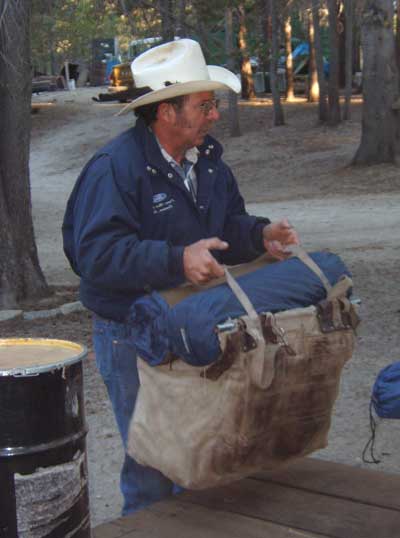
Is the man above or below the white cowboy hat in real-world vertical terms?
below

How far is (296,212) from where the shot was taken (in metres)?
16.8

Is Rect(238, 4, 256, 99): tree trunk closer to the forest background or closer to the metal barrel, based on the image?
the forest background

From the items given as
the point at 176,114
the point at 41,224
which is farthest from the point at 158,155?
the point at 41,224

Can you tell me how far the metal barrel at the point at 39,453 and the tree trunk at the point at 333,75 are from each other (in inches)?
1015

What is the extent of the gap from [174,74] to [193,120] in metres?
0.18

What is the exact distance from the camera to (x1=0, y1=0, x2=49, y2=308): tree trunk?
8828 millimetres

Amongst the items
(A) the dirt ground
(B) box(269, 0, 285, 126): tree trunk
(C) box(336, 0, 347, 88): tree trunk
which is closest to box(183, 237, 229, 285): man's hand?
(A) the dirt ground

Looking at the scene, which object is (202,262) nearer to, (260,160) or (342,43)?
(260,160)

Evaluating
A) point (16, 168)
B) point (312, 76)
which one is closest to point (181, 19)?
point (16, 168)

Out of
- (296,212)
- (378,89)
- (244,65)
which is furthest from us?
(244,65)

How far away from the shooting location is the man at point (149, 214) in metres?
2.84

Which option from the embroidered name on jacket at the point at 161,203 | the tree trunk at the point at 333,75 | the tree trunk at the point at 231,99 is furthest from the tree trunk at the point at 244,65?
the embroidered name on jacket at the point at 161,203

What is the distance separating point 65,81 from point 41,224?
33225 mm

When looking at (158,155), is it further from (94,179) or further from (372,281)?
(372,281)
